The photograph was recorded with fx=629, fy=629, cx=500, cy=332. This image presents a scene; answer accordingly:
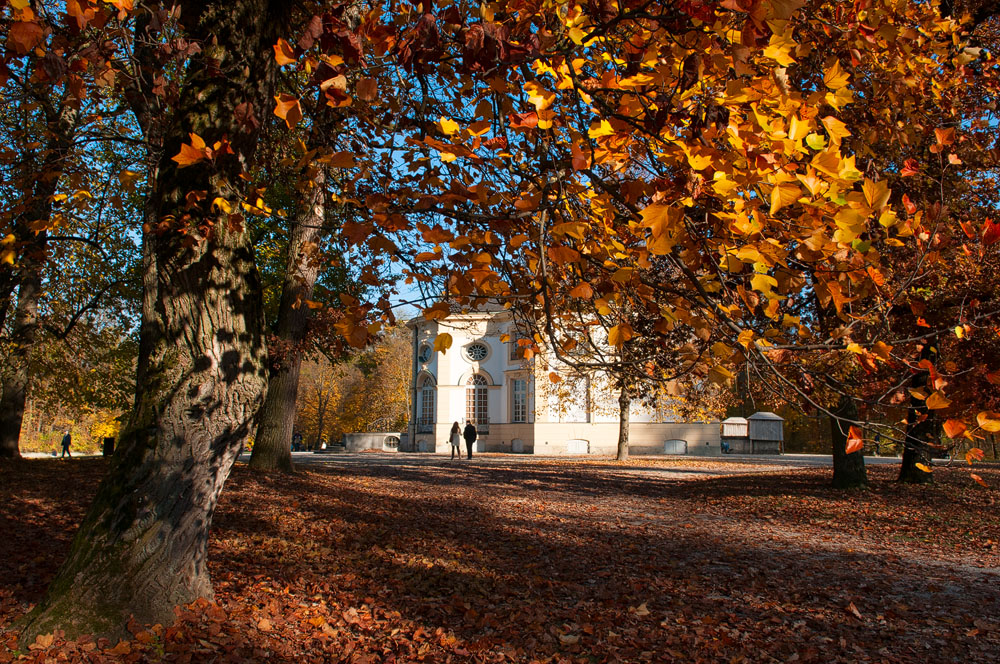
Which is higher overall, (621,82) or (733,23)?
(733,23)

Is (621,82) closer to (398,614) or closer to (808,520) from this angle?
(398,614)

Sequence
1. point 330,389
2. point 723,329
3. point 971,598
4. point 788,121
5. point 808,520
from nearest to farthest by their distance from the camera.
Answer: point 788,121
point 723,329
point 971,598
point 808,520
point 330,389

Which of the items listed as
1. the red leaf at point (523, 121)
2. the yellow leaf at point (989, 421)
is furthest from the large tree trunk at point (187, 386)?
the yellow leaf at point (989, 421)

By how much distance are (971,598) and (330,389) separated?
1371 inches

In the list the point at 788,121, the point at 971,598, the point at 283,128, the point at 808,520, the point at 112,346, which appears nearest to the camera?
the point at 788,121

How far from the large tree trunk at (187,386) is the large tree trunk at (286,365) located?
662cm

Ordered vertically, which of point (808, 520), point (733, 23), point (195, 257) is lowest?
point (808, 520)

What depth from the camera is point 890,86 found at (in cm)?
384

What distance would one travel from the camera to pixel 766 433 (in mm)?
33562

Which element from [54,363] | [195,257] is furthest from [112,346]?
[195,257]

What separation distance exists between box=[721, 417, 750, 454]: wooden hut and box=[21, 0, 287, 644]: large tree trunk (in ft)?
111

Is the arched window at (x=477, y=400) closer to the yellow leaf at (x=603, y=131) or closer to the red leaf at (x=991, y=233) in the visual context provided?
the yellow leaf at (x=603, y=131)

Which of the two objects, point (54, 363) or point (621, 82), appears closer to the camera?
point (621, 82)

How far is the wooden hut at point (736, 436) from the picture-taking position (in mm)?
34750
